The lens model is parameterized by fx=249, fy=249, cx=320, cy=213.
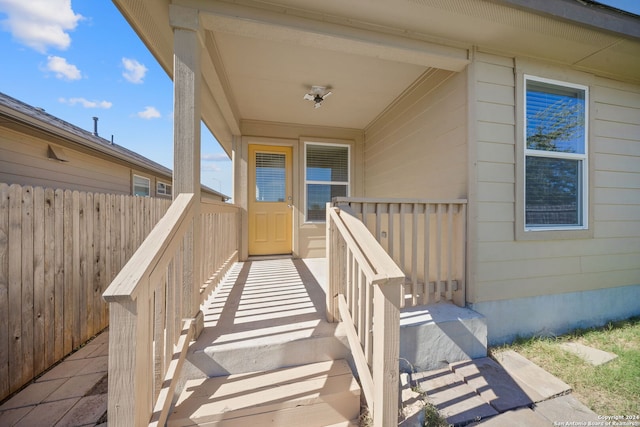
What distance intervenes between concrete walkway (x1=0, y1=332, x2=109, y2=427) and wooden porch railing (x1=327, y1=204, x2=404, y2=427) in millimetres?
1465

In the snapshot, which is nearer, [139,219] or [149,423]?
[149,423]

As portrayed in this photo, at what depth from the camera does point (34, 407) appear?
140cm

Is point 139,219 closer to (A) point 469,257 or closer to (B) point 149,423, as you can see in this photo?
(B) point 149,423

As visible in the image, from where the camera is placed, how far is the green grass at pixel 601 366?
169 cm

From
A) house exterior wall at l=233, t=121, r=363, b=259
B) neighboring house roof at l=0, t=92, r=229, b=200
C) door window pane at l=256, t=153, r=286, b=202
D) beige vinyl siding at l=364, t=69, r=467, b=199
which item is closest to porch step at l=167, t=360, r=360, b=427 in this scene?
beige vinyl siding at l=364, t=69, r=467, b=199

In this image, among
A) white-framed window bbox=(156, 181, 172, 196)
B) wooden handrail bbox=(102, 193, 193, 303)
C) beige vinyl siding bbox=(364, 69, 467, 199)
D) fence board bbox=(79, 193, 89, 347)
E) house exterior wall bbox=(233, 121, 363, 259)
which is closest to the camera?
wooden handrail bbox=(102, 193, 193, 303)

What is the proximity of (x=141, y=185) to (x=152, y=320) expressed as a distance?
7.30 metres

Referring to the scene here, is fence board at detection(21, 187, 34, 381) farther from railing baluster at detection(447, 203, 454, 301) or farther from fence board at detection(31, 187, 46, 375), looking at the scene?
railing baluster at detection(447, 203, 454, 301)

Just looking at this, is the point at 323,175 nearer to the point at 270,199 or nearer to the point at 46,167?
the point at 270,199

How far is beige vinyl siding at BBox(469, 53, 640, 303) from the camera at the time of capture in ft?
7.75

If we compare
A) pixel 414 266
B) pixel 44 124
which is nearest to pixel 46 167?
pixel 44 124

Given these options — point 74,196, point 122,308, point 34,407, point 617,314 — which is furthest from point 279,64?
point 617,314

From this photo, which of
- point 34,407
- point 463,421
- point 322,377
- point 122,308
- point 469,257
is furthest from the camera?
point 469,257

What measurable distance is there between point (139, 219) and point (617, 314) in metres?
5.45
